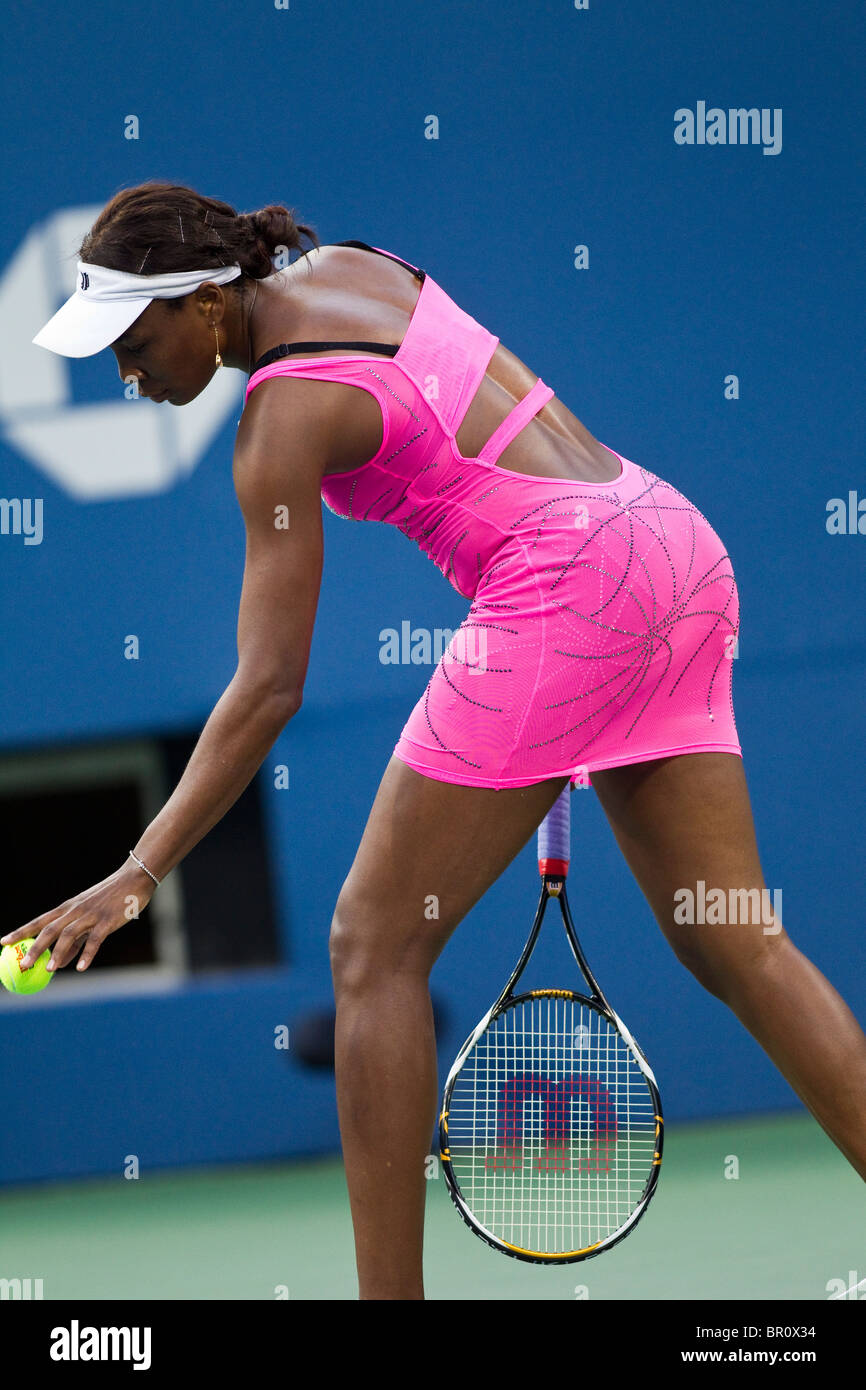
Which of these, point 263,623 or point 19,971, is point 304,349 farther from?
point 19,971

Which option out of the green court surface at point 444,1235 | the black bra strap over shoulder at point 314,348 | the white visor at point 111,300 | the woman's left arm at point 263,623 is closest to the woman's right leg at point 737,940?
the woman's left arm at point 263,623

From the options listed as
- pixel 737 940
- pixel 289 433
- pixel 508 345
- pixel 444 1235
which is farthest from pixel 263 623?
pixel 508 345

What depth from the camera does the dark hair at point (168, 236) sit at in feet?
6.95

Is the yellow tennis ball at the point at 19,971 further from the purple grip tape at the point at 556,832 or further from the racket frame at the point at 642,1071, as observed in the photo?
the purple grip tape at the point at 556,832

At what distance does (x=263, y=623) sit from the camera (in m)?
2.07

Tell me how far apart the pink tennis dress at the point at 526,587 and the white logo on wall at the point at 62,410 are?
1.98 meters

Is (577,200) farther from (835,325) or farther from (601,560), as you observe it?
(601,560)

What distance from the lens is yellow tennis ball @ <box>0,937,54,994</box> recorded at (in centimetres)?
198

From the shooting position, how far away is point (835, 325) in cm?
426

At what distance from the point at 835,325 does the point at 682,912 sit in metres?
2.51

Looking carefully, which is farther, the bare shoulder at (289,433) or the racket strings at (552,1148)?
the racket strings at (552,1148)

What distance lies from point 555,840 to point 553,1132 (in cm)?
67

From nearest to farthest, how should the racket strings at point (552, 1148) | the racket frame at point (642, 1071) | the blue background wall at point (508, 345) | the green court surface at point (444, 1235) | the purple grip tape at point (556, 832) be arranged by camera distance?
the racket frame at point (642, 1071)
the purple grip tape at point (556, 832)
the racket strings at point (552, 1148)
the green court surface at point (444, 1235)
the blue background wall at point (508, 345)

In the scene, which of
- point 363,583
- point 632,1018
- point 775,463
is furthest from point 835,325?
point 632,1018
